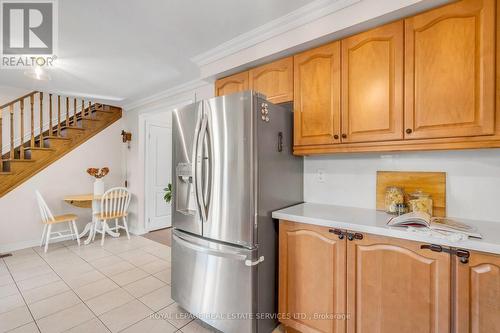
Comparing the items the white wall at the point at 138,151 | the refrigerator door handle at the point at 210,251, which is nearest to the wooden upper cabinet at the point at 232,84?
the refrigerator door handle at the point at 210,251

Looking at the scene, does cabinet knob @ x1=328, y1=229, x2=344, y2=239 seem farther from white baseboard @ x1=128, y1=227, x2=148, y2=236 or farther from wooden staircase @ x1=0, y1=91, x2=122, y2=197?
wooden staircase @ x1=0, y1=91, x2=122, y2=197

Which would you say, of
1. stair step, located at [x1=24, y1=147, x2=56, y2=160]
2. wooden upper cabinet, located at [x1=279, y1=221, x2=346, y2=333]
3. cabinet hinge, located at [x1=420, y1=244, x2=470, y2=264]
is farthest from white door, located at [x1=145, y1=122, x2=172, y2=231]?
cabinet hinge, located at [x1=420, y1=244, x2=470, y2=264]

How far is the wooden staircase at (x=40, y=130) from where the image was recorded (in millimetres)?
3660

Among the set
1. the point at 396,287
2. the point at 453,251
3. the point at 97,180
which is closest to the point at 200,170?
the point at 396,287

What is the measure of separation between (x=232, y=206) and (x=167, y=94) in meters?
2.75

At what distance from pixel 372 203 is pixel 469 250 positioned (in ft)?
2.63

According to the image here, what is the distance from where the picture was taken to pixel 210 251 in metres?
1.75

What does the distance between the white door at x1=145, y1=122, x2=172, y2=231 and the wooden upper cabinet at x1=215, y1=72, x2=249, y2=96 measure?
2527mm

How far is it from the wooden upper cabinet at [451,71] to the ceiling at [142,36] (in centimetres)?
84

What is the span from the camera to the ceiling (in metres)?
1.73

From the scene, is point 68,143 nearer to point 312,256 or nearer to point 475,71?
point 312,256

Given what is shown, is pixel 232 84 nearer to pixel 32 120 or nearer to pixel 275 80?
pixel 275 80

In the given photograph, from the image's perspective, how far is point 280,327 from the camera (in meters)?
1.89

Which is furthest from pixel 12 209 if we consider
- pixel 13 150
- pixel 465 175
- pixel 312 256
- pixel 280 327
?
pixel 465 175
